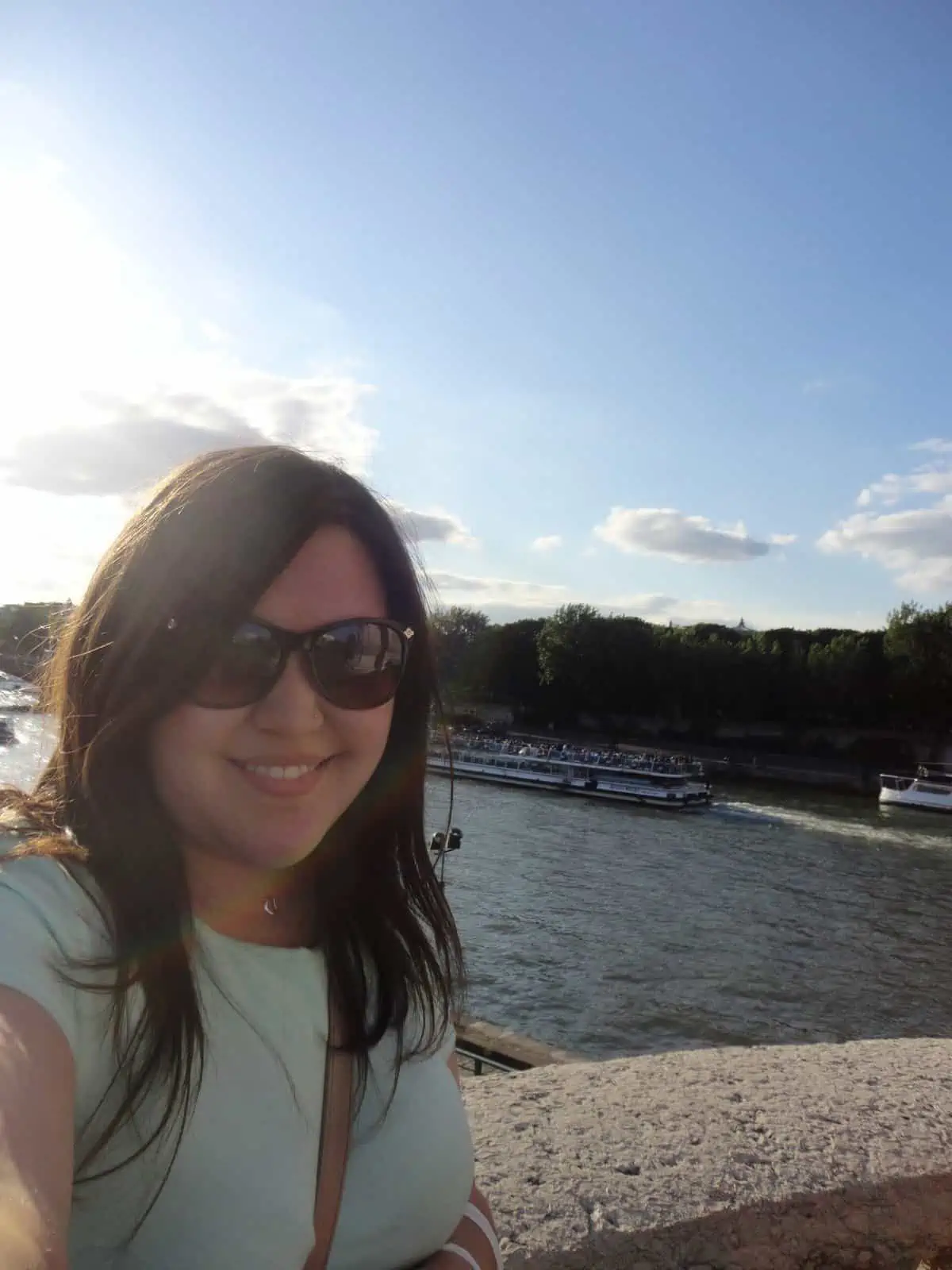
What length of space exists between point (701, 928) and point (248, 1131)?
20.2 m

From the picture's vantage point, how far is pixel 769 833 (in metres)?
32.9

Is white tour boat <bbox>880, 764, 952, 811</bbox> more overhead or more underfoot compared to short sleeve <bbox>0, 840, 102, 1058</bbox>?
more underfoot

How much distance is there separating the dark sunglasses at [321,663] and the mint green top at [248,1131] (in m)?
0.31

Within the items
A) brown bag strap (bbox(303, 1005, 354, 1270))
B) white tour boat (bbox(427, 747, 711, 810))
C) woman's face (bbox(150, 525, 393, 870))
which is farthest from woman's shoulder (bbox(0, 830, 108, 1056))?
white tour boat (bbox(427, 747, 711, 810))

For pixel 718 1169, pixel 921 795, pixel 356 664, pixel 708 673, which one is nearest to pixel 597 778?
pixel 921 795

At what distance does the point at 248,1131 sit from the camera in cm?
126

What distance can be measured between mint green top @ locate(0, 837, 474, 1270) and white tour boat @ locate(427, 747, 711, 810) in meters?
37.0

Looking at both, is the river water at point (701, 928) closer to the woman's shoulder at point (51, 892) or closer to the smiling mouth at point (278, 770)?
the smiling mouth at point (278, 770)

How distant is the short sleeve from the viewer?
108cm

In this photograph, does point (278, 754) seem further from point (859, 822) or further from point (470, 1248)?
point (859, 822)

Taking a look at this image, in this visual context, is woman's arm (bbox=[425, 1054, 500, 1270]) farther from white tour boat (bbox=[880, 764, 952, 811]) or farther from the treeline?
the treeline

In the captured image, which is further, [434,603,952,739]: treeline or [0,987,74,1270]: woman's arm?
[434,603,952,739]: treeline

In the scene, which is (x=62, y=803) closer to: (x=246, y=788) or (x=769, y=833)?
(x=246, y=788)

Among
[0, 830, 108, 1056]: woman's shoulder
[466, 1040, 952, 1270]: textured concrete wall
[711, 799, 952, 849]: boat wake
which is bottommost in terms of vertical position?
[711, 799, 952, 849]: boat wake
